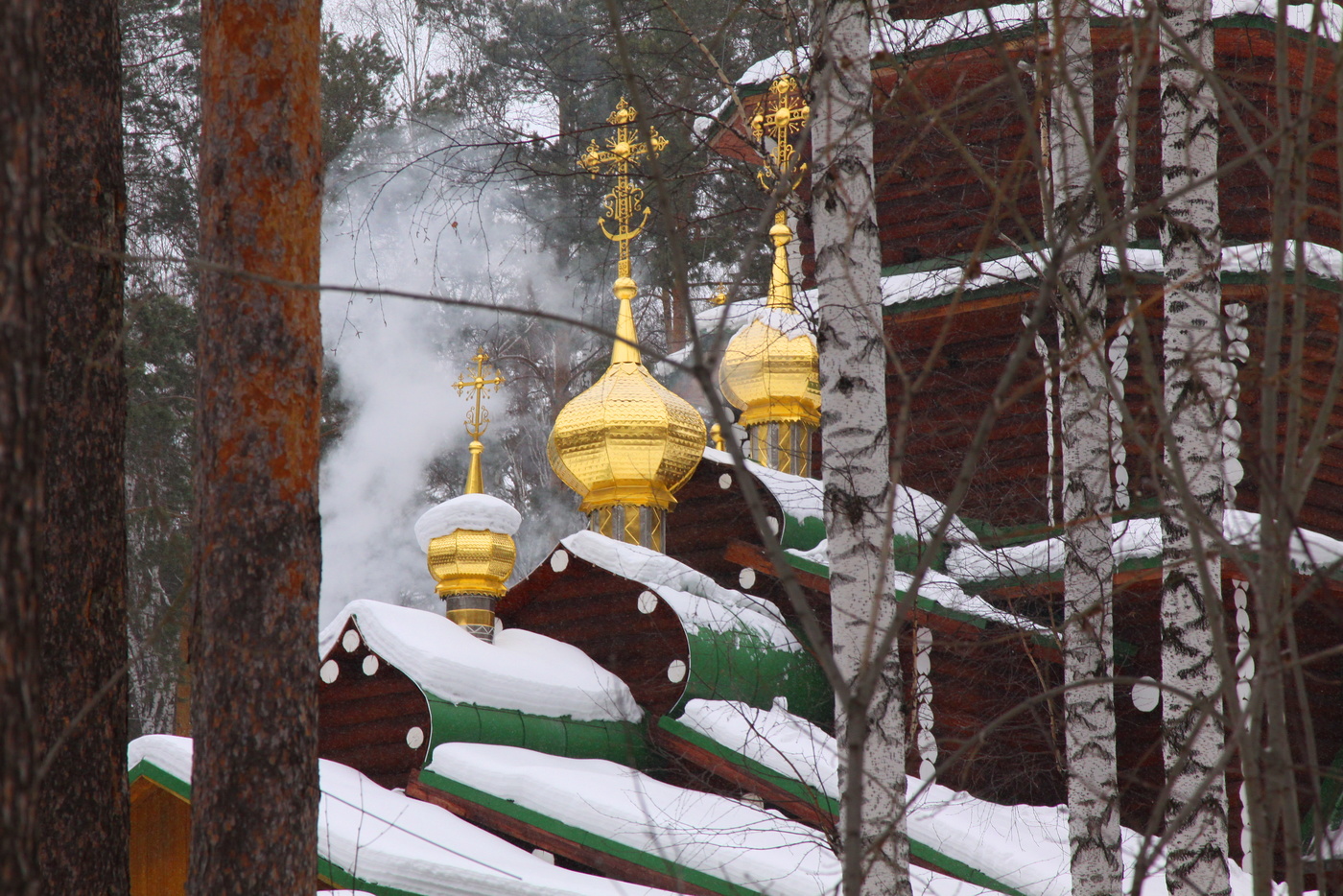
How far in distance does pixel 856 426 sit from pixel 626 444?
31.3 ft

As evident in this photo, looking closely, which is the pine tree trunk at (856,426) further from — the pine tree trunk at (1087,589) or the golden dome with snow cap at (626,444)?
the golden dome with snow cap at (626,444)

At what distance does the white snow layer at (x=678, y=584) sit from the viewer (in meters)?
10.5

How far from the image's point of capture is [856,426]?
4797 millimetres

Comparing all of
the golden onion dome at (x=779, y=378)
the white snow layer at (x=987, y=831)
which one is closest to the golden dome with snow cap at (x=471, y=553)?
the white snow layer at (x=987, y=831)

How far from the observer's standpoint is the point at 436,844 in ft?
28.1

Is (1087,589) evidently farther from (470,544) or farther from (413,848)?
(470,544)

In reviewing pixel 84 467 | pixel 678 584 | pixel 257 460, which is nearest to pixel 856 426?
pixel 257 460

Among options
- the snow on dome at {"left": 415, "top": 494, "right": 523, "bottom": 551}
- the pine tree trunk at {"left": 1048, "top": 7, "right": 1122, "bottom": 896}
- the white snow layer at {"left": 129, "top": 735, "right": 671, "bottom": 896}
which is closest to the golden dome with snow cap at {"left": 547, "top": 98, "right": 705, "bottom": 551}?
the snow on dome at {"left": 415, "top": 494, "right": 523, "bottom": 551}

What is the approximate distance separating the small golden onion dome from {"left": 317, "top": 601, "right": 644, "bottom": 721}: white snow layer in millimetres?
1524

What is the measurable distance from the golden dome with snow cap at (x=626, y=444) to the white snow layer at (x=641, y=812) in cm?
401

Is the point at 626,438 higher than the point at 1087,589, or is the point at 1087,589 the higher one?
the point at 626,438

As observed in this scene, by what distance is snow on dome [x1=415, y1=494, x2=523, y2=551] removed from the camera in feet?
43.1

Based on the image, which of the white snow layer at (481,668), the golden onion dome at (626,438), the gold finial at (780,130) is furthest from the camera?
the golden onion dome at (626,438)

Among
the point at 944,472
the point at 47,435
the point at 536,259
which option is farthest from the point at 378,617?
the point at 536,259
